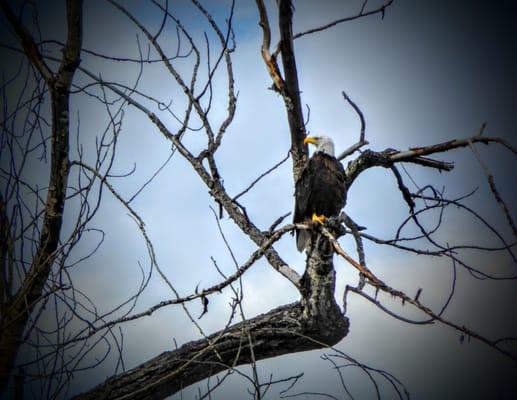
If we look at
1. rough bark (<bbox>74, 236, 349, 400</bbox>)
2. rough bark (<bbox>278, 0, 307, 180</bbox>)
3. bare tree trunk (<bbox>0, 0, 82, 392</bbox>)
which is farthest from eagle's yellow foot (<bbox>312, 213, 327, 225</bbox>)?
bare tree trunk (<bbox>0, 0, 82, 392</bbox>)

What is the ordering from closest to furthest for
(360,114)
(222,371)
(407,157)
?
(222,371) < (407,157) < (360,114)

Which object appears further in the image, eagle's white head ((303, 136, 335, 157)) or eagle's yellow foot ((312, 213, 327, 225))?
eagle's white head ((303, 136, 335, 157))

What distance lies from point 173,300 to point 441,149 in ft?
5.46

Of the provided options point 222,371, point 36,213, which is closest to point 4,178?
point 36,213

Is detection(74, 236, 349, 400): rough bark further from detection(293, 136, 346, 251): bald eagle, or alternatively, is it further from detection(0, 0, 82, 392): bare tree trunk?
detection(293, 136, 346, 251): bald eagle

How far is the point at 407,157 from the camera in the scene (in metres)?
2.51

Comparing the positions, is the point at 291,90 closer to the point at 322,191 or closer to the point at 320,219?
the point at 320,219

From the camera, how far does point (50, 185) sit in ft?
7.21

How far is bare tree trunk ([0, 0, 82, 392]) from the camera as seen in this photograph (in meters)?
1.86

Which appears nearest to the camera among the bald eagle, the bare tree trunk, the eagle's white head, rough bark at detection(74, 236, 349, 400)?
the bare tree trunk

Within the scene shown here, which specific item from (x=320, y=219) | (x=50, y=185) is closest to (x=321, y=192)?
(x=320, y=219)

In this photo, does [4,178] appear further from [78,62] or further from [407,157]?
[407,157]

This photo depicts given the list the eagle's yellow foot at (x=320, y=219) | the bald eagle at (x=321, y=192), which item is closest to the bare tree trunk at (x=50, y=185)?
the eagle's yellow foot at (x=320, y=219)

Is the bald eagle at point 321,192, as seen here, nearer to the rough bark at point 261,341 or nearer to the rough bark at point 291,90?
the rough bark at point 291,90
